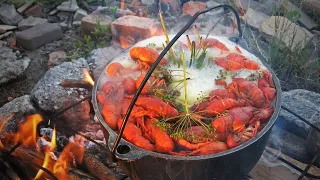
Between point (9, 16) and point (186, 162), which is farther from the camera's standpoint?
point (9, 16)

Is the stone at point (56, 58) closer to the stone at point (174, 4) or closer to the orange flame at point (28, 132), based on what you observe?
the orange flame at point (28, 132)

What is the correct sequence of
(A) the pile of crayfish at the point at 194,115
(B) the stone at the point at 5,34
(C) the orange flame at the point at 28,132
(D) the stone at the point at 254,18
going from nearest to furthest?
1. (A) the pile of crayfish at the point at 194,115
2. (C) the orange flame at the point at 28,132
3. (B) the stone at the point at 5,34
4. (D) the stone at the point at 254,18

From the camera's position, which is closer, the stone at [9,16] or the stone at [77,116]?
the stone at [77,116]

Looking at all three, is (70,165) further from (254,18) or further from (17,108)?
(254,18)

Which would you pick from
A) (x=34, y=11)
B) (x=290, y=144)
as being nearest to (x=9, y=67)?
(x=34, y=11)

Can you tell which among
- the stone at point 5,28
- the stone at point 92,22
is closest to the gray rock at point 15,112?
the stone at point 92,22
